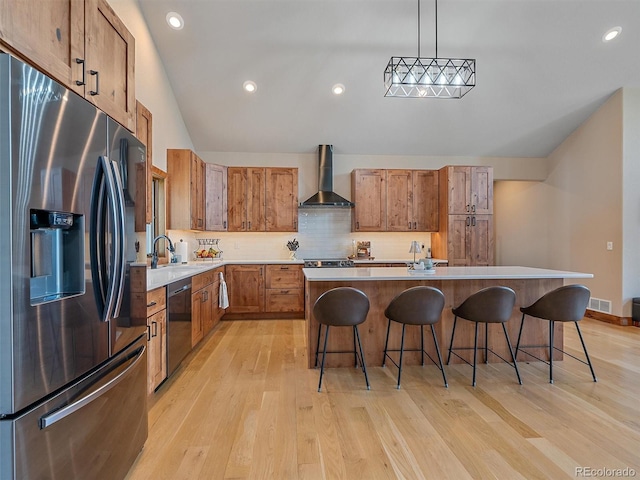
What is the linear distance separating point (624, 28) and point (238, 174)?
215 inches

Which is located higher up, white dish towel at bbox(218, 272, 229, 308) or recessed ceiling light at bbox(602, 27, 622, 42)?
recessed ceiling light at bbox(602, 27, 622, 42)

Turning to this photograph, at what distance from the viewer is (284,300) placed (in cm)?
527

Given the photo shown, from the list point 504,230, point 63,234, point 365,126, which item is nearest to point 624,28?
point 365,126

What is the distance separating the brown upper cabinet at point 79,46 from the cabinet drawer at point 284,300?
346 centimetres

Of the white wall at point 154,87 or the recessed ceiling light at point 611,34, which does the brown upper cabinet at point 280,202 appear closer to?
the white wall at point 154,87

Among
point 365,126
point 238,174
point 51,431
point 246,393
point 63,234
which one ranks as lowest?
point 246,393

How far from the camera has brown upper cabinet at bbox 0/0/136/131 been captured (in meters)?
1.22

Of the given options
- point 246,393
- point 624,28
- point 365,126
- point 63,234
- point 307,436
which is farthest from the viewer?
point 365,126

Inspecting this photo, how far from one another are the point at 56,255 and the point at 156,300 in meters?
1.34

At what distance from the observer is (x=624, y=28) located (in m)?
→ 4.07

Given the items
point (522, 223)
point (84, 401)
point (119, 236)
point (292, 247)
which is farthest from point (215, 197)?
point (522, 223)

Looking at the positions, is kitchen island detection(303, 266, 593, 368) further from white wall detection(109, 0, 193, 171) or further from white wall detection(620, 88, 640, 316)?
white wall detection(109, 0, 193, 171)

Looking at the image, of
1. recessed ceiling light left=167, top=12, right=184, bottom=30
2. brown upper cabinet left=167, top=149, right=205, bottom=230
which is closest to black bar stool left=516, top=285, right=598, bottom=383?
brown upper cabinet left=167, top=149, right=205, bottom=230

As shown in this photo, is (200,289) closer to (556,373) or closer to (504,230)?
(556,373)
